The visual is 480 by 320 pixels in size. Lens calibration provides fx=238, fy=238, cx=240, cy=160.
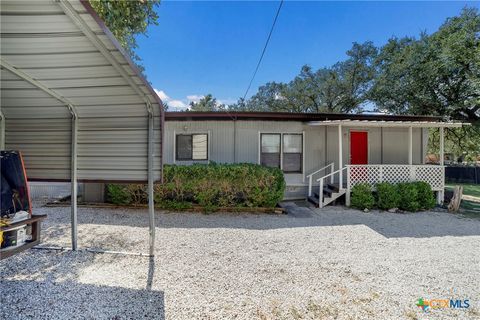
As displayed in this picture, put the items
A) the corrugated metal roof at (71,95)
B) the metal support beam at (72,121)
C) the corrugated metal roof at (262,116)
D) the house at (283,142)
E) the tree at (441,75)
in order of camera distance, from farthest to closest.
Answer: the tree at (441,75)
the house at (283,142)
the corrugated metal roof at (262,116)
the metal support beam at (72,121)
the corrugated metal roof at (71,95)

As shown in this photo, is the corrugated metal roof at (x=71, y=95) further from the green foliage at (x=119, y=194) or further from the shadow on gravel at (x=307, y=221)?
the green foliage at (x=119, y=194)

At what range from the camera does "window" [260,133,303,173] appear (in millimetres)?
9180

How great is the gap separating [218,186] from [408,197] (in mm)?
5991

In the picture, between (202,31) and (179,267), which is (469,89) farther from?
(179,267)

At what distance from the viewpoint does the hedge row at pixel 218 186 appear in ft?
23.1

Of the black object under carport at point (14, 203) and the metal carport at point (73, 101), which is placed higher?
the metal carport at point (73, 101)

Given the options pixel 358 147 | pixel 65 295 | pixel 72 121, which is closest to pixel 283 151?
pixel 358 147

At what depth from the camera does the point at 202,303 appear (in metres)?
2.74

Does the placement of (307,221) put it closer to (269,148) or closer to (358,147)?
(269,148)

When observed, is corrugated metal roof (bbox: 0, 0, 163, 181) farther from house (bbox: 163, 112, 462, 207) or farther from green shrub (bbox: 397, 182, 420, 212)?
green shrub (bbox: 397, 182, 420, 212)

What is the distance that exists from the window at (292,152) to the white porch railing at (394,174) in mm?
1978

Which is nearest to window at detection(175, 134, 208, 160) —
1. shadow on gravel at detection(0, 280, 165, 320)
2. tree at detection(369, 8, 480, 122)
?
shadow on gravel at detection(0, 280, 165, 320)

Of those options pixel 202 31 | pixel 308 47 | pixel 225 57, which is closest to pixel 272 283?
pixel 202 31

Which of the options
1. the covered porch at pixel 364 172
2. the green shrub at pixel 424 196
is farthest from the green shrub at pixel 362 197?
the green shrub at pixel 424 196
